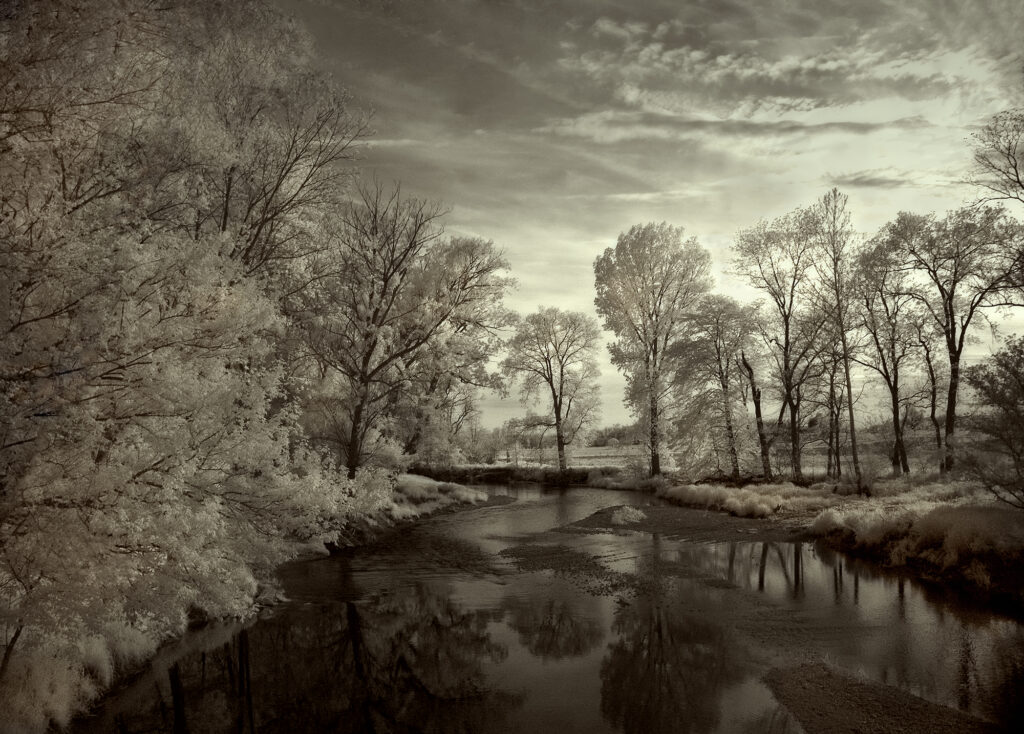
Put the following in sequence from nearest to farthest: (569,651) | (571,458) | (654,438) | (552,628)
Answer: (569,651)
(552,628)
(654,438)
(571,458)

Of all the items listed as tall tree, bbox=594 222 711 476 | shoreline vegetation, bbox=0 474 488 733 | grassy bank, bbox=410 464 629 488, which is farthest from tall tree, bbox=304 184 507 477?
grassy bank, bbox=410 464 629 488

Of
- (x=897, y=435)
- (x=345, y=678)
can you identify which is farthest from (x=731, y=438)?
(x=345, y=678)

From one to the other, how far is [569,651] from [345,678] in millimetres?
3311

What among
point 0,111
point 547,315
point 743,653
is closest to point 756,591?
point 743,653

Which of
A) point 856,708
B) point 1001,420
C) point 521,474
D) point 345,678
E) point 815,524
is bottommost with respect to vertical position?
point 345,678

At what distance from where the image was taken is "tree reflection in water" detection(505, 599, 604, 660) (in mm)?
8677

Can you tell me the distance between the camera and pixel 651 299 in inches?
1053

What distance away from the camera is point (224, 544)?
755 centimetres

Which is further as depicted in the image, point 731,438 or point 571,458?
point 571,458

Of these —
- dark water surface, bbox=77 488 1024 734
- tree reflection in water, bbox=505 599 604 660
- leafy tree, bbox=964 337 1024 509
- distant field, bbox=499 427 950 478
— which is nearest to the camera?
dark water surface, bbox=77 488 1024 734

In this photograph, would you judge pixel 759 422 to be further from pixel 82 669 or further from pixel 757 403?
pixel 82 669

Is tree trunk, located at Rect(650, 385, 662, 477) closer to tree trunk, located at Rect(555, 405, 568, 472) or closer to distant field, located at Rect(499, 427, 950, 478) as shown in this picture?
distant field, located at Rect(499, 427, 950, 478)

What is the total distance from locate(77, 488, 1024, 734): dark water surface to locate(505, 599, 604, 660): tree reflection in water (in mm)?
49

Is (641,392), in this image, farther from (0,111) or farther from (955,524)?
(0,111)
